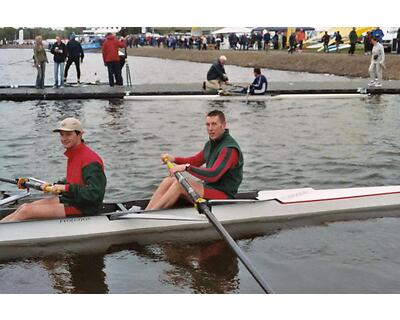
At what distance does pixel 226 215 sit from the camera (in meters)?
9.34

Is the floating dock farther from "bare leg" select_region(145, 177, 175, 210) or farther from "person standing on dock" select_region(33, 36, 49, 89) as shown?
"bare leg" select_region(145, 177, 175, 210)

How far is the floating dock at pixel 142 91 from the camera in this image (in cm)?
2448

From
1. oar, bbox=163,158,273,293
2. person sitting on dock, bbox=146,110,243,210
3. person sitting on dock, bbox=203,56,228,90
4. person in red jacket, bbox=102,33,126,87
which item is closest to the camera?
oar, bbox=163,158,273,293

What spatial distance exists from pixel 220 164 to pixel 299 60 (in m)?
30.3

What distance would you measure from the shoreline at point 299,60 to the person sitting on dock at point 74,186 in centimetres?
2505

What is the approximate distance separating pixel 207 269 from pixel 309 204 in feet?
8.92

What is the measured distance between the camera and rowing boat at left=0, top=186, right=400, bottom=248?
8477mm

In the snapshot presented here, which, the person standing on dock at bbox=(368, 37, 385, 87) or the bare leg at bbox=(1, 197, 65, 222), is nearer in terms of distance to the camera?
the bare leg at bbox=(1, 197, 65, 222)

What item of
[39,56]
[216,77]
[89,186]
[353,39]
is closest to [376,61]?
[353,39]

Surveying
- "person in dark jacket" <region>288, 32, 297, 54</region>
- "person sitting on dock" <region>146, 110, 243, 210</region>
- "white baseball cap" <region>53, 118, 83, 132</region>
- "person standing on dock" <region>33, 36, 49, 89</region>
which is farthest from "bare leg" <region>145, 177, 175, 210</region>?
"person in dark jacket" <region>288, 32, 297, 54</region>

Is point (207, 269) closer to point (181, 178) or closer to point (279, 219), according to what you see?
point (181, 178)

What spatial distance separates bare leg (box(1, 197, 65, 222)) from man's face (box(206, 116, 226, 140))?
2239mm

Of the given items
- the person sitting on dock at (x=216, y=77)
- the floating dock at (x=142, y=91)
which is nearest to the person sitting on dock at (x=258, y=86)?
the floating dock at (x=142, y=91)
